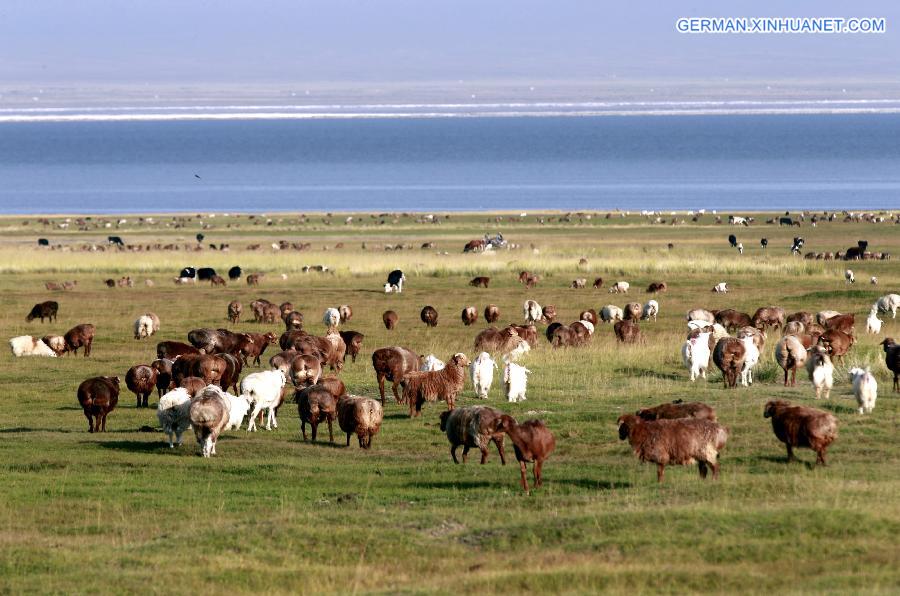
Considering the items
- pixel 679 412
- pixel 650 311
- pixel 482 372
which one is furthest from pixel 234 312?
pixel 679 412

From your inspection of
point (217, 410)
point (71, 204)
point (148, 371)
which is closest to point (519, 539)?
point (217, 410)

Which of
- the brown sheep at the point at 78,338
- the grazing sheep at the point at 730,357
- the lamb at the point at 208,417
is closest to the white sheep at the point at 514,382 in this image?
the grazing sheep at the point at 730,357

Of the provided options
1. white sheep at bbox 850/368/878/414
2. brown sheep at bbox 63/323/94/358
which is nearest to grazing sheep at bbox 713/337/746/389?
white sheep at bbox 850/368/878/414

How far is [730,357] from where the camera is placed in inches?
1093

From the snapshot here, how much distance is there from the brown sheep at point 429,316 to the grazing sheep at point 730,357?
55.6 ft

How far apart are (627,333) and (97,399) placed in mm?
18529

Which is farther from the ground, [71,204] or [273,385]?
[71,204]

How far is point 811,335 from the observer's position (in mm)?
32344

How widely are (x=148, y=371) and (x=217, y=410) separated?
670 centimetres

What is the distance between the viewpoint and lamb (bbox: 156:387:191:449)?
22062mm

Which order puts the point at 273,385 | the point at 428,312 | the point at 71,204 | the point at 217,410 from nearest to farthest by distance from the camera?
the point at 217,410, the point at 273,385, the point at 428,312, the point at 71,204

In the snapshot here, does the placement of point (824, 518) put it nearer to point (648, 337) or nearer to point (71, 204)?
point (648, 337)

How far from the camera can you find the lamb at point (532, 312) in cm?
4441

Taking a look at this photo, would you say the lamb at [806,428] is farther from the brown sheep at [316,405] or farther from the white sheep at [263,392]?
the white sheep at [263,392]
